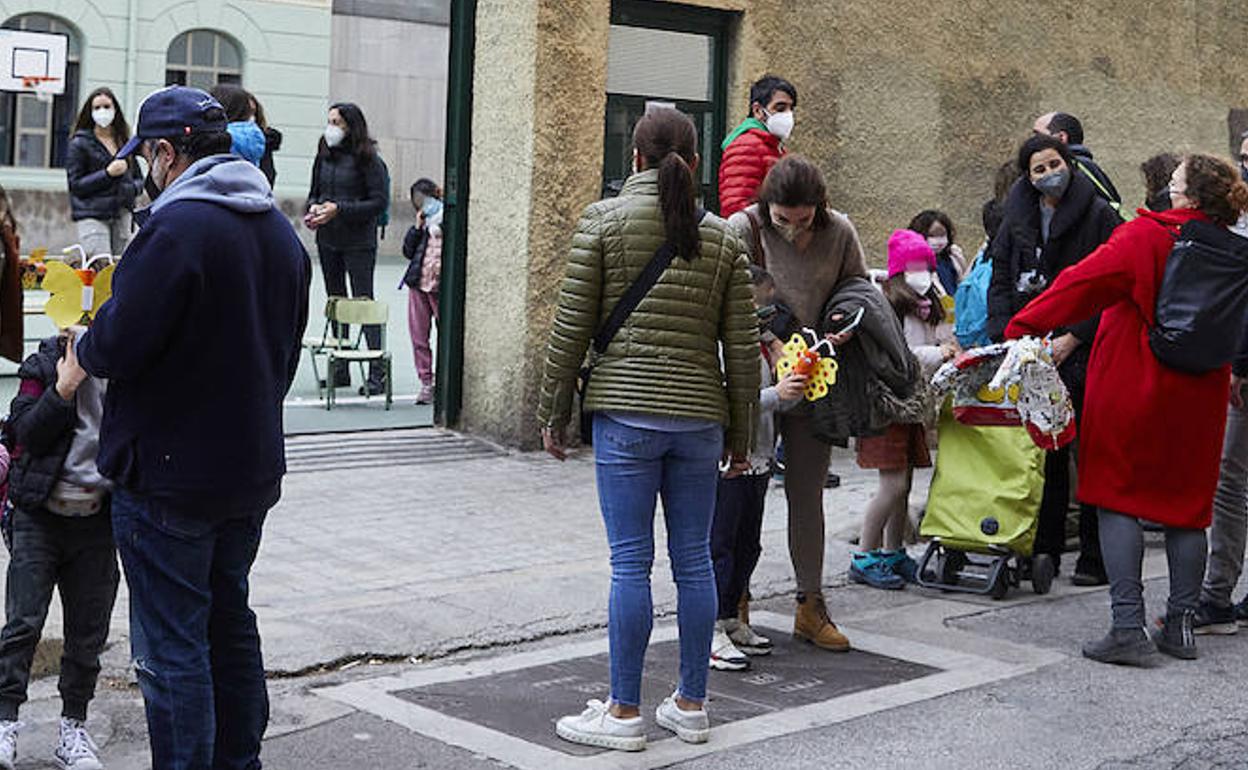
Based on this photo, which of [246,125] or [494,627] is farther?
[246,125]

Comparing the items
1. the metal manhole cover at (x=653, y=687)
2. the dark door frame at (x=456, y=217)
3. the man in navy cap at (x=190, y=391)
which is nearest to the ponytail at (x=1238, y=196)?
the metal manhole cover at (x=653, y=687)

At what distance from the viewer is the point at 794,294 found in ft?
22.7

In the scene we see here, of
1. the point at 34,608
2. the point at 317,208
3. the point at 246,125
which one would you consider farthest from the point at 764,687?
the point at 317,208

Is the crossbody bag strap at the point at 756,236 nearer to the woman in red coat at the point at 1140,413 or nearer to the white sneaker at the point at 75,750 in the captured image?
the woman in red coat at the point at 1140,413

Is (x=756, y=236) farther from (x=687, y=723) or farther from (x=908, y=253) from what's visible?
(x=908, y=253)

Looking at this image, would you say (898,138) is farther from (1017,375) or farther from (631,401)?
(631,401)

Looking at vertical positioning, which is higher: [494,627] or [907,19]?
[907,19]

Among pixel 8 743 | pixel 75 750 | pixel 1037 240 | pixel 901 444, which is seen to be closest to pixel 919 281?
pixel 1037 240

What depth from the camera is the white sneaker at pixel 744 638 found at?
696 centimetres

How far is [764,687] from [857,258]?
62.9 inches

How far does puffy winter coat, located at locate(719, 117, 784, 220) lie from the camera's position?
9.12m

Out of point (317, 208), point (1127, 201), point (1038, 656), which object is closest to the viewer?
point (1038, 656)

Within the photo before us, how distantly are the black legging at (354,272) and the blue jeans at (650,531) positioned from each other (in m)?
6.72

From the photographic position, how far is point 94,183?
12516 mm
